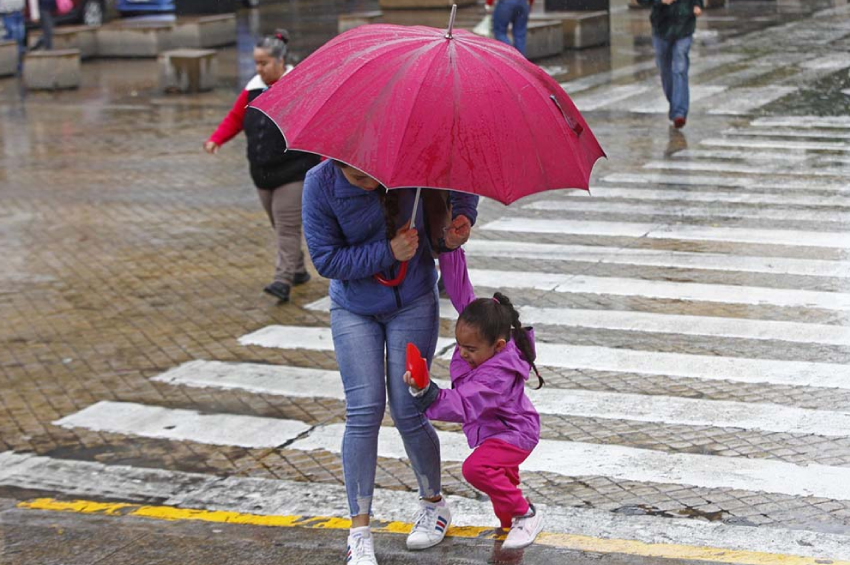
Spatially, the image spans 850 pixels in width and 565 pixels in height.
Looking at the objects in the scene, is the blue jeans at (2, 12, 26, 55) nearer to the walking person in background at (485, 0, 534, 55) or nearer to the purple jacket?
the walking person in background at (485, 0, 534, 55)

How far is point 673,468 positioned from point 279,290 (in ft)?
13.2

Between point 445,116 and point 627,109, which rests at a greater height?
point 445,116

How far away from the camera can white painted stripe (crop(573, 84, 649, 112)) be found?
60.4ft

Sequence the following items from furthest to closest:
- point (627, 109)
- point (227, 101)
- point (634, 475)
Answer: point (227, 101) < point (627, 109) < point (634, 475)

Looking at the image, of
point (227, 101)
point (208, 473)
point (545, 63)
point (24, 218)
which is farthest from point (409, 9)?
point (208, 473)

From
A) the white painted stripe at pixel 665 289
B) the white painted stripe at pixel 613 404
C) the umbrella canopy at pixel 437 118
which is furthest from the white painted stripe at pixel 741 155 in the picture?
the umbrella canopy at pixel 437 118

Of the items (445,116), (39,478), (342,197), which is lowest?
(39,478)

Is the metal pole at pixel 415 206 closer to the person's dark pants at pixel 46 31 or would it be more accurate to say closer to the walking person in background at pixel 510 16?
the walking person in background at pixel 510 16

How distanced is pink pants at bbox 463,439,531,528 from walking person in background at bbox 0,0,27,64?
19.7m

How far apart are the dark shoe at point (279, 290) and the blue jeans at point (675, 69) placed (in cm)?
776

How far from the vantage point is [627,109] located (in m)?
18.0

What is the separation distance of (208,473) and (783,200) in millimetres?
7305

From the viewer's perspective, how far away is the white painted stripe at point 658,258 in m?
9.85

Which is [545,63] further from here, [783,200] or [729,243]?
[729,243]
